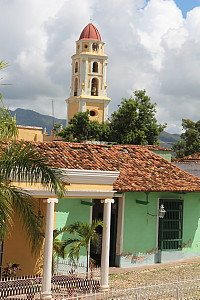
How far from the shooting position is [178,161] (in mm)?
26484

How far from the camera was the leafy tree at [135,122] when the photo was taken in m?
39.6

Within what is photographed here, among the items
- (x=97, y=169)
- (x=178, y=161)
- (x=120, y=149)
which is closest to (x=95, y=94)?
(x=178, y=161)

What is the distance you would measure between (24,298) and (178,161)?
17.3 meters

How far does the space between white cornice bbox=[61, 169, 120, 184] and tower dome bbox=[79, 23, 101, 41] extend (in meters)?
41.7

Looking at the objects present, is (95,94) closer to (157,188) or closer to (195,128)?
(195,128)

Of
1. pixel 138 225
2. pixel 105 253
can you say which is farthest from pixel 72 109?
pixel 105 253

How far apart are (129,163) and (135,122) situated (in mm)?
23243

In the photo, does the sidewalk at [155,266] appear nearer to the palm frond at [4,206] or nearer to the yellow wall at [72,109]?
the palm frond at [4,206]

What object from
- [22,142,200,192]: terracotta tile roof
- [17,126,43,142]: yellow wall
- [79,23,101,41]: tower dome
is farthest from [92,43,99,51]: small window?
[22,142,200,192]: terracotta tile roof

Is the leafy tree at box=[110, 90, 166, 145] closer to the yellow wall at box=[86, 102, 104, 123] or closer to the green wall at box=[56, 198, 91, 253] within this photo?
the yellow wall at box=[86, 102, 104, 123]

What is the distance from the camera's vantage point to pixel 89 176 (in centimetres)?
1148

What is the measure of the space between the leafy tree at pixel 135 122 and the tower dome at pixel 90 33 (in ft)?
46.9

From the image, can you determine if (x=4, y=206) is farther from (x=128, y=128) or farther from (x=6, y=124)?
(x=128, y=128)

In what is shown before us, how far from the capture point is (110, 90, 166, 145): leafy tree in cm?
3959
